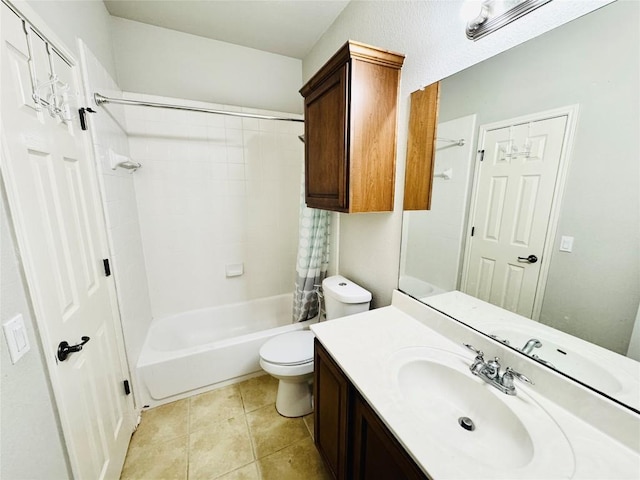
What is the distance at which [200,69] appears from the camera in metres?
2.08

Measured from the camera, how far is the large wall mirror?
2.10 ft

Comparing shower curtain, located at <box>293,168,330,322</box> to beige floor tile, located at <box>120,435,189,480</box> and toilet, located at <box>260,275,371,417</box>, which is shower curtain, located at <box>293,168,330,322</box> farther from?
beige floor tile, located at <box>120,435,189,480</box>

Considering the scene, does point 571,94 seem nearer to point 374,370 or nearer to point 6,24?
point 374,370

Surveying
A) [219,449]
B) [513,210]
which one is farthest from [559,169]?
[219,449]

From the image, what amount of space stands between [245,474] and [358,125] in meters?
1.84

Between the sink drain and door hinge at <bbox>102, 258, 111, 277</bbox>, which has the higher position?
door hinge at <bbox>102, 258, 111, 277</bbox>

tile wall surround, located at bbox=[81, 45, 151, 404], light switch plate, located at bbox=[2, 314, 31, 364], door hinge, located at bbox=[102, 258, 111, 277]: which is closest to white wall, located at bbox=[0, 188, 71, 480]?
light switch plate, located at bbox=[2, 314, 31, 364]

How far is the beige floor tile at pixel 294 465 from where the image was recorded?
1312 millimetres

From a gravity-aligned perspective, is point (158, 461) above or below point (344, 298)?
below

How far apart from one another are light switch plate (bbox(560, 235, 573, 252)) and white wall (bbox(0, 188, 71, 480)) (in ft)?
5.11

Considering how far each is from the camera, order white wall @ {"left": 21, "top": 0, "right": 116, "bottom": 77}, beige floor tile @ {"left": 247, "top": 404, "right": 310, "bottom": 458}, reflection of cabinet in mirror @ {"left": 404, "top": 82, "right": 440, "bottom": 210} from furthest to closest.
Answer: beige floor tile @ {"left": 247, "top": 404, "right": 310, "bottom": 458}, reflection of cabinet in mirror @ {"left": 404, "top": 82, "right": 440, "bottom": 210}, white wall @ {"left": 21, "top": 0, "right": 116, "bottom": 77}

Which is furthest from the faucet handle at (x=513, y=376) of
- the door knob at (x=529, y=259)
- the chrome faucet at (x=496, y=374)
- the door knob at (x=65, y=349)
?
the door knob at (x=65, y=349)

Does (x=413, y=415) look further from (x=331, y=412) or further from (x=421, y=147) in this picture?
(x=421, y=147)

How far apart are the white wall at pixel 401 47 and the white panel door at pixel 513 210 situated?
1.00ft
